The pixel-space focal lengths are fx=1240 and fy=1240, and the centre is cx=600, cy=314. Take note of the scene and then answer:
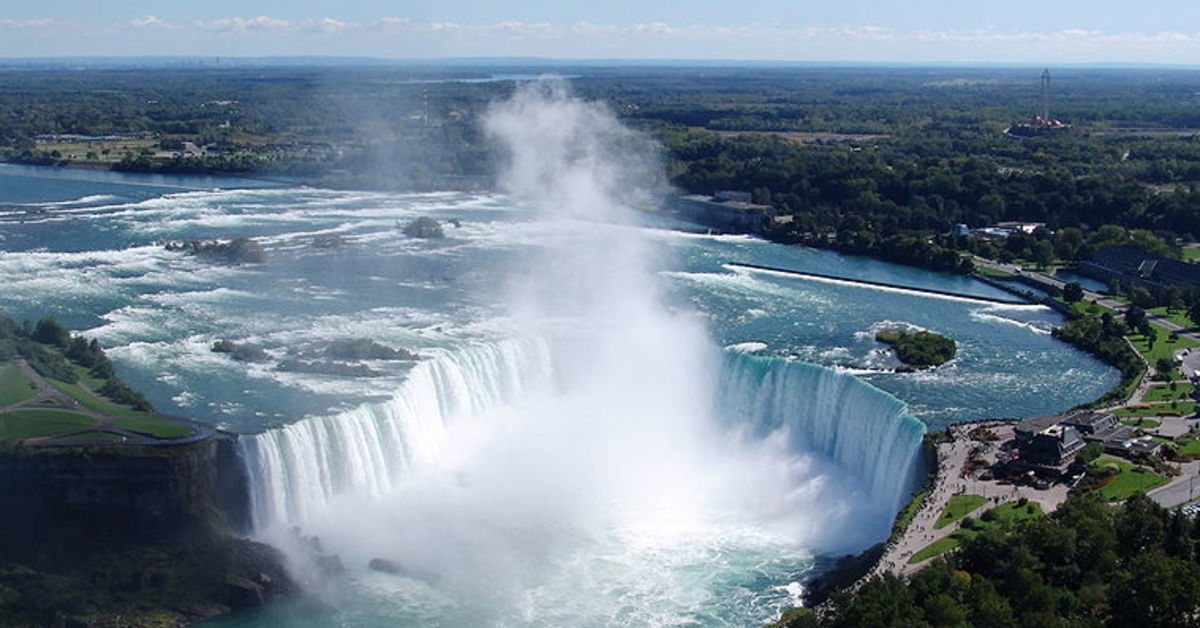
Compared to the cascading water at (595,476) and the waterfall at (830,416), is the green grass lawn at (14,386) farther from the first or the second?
the waterfall at (830,416)

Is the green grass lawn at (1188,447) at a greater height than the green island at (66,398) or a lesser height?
lesser

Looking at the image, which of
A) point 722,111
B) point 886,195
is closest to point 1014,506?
point 886,195

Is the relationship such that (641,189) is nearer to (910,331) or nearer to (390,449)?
(910,331)

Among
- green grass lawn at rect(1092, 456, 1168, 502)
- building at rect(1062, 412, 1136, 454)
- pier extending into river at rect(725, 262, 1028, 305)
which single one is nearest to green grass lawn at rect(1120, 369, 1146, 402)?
building at rect(1062, 412, 1136, 454)

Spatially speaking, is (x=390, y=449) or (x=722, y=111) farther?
(x=722, y=111)

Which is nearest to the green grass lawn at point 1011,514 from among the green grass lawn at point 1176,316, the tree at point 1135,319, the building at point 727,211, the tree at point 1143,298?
the tree at point 1135,319
